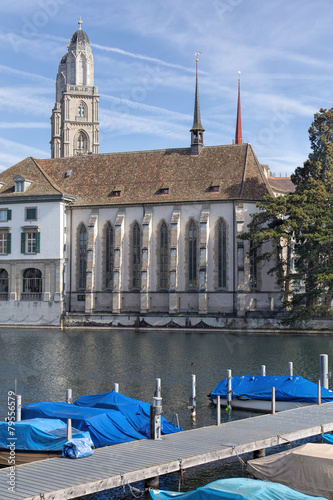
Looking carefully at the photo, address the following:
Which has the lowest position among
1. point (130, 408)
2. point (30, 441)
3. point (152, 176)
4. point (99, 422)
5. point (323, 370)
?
point (30, 441)

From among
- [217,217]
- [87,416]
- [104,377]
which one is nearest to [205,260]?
Result: [217,217]

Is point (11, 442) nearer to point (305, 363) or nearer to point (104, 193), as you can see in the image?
point (305, 363)

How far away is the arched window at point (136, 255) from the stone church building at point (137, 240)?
12 centimetres

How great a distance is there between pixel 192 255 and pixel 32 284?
19.6 m

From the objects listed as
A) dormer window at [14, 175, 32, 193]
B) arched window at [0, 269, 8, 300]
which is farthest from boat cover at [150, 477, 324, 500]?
dormer window at [14, 175, 32, 193]

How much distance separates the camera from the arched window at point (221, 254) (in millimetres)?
82688

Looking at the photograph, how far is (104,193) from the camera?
88.8m

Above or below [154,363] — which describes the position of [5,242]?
above

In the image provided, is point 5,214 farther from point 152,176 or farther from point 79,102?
point 79,102

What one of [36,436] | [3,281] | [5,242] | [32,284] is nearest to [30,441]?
[36,436]

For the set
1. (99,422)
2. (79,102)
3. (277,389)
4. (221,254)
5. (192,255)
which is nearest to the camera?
(99,422)

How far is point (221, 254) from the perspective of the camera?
8306 cm

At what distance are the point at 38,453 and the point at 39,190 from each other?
6614 cm

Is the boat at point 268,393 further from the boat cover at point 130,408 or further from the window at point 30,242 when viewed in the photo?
the window at point 30,242
